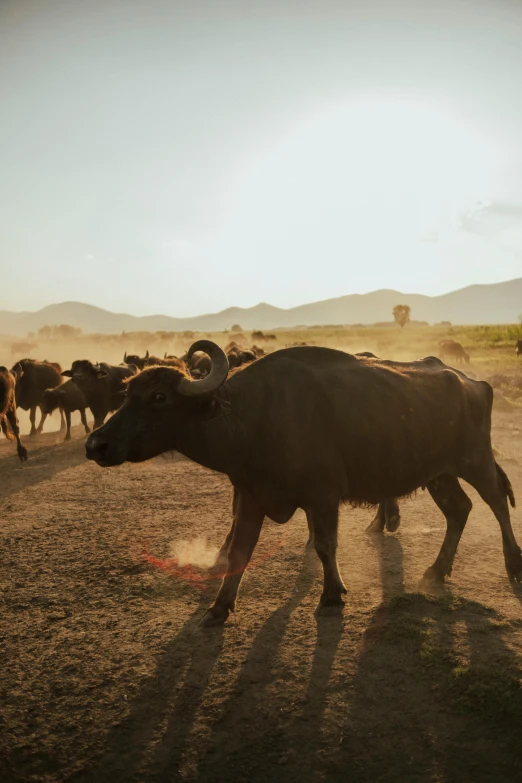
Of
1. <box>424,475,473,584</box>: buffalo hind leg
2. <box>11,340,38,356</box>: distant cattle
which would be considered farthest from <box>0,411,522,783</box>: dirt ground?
<box>11,340,38,356</box>: distant cattle

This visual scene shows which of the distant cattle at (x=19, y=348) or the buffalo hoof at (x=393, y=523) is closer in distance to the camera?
the buffalo hoof at (x=393, y=523)

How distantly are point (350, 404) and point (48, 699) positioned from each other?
11.3 feet

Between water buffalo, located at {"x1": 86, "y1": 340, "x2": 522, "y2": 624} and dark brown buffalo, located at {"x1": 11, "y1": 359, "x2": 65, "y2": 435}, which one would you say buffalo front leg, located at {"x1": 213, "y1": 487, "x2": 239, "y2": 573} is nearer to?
water buffalo, located at {"x1": 86, "y1": 340, "x2": 522, "y2": 624}

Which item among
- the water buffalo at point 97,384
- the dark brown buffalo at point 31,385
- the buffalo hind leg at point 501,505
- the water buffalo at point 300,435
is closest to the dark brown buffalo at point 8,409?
the water buffalo at point 97,384

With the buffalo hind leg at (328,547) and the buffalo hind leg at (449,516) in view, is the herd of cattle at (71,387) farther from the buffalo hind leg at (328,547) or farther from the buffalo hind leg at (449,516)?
the buffalo hind leg at (328,547)

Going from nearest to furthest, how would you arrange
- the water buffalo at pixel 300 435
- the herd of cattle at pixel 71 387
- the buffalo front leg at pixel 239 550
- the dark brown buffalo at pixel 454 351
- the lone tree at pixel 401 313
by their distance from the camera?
1. the water buffalo at pixel 300 435
2. the buffalo front leg at pixel 239 550
3. the herd of cattle at pixel 71 387
4. the dark brown buffalo at pixel 454 351
5. the lone tree at pixel 401 313

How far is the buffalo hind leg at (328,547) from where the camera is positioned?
5.19 metres

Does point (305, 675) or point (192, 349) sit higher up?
point (192, 349)

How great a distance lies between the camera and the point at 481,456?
617cm

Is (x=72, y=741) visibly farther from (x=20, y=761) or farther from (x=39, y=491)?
(x=39, y=491)

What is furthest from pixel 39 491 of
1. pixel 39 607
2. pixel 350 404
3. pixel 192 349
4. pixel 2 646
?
pixel 350 404

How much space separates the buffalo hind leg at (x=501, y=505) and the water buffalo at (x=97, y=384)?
39.3 ft

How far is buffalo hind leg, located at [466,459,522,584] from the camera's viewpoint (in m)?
5.98

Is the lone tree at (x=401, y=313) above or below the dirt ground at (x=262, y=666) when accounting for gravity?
above
